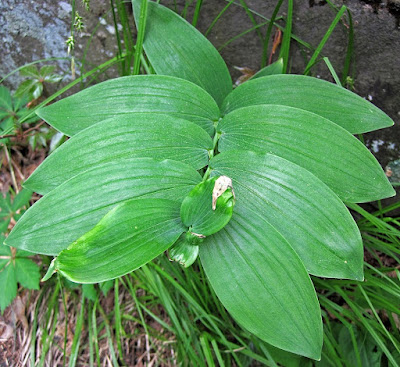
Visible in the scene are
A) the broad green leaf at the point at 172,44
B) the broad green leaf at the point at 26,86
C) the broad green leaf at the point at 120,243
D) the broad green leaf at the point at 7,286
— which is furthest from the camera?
the broad green leaf at the point at 26,86

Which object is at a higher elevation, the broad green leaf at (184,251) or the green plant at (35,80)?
the green plant at (35,80)

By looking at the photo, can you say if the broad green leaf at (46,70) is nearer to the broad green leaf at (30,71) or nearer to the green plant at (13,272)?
the broad green leaf at (30,71)

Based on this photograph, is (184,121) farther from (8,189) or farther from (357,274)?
(8,189)

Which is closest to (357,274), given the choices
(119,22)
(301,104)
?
(301,104)

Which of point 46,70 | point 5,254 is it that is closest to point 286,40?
point 46,70

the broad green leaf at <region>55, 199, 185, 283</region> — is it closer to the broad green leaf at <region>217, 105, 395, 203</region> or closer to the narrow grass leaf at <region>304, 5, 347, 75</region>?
the broad green leaf at <region>217, 105, 395, 203</region>

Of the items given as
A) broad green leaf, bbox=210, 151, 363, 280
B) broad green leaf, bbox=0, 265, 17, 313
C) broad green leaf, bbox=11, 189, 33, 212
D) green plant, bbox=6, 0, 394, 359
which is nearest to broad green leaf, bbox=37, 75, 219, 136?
green plant, bbox=6, 0, 394, 359

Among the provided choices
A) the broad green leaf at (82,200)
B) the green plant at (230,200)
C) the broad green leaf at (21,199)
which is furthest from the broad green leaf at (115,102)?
the broad green leaf at (21,199)
